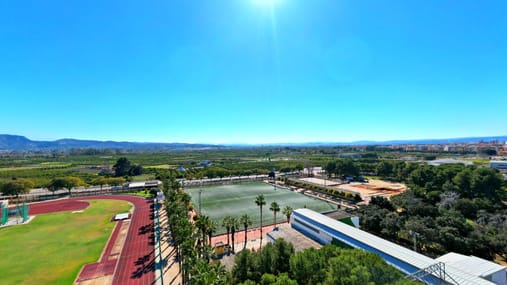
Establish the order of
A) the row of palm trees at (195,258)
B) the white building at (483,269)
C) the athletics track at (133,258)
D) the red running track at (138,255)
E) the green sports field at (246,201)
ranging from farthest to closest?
the green sports field at (246,201) → the athletics track at (133,258) → the red running track at (138,255) → the white building at (483,269) → the row of palm trees at (195,258)

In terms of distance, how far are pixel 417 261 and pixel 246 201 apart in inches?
1563

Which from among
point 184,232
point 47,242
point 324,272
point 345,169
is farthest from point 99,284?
point 345,169

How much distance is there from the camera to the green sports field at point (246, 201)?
45000mm

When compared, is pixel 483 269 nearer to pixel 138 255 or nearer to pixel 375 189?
pixel 138 255

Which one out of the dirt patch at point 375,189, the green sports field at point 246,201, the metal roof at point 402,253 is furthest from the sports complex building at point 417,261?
the dirt patch at point 375,189

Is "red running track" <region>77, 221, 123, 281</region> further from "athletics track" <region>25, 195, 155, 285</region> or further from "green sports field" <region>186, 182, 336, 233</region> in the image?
"green sports field" <region>186, 182, 336, 233</region>

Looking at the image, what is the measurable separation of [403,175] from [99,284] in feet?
267

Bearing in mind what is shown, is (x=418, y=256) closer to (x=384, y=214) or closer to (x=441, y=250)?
(x=441, y=250)

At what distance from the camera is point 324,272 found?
640 inches

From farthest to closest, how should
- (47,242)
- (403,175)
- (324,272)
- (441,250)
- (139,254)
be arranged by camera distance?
1. (403,175)
2. (47,242)
3. (139,254)
4. (441,250)
5. (324,272)

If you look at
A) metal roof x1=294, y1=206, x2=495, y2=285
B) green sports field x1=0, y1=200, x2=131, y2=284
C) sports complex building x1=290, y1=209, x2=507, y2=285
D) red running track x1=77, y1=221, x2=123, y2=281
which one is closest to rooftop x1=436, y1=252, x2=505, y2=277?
sports complex building x1=290, y1=209, x2=507, y2=285

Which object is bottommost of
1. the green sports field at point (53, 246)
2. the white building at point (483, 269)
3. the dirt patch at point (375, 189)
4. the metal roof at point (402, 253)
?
the green sports field at point (53, 246)

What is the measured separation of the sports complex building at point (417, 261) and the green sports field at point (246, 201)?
1361cm

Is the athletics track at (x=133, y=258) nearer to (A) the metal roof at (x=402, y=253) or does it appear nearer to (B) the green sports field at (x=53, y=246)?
(B) the green sports field at (x=53, y=246)
